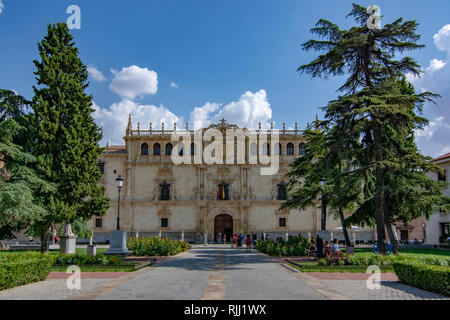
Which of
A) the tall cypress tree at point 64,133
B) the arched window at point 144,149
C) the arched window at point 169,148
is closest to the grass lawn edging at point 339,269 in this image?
the tall cypress tree at point 64,133

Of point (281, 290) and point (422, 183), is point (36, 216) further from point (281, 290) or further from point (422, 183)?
point (422, 183)

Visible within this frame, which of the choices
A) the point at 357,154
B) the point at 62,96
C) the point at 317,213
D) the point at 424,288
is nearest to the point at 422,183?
the point at 357,154

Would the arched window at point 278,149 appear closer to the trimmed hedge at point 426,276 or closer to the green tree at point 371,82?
the green tree at point 371,82

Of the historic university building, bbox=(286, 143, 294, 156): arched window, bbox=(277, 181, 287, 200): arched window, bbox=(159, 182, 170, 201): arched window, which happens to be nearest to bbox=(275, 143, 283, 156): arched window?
the historic university building

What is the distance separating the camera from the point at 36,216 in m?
19.8

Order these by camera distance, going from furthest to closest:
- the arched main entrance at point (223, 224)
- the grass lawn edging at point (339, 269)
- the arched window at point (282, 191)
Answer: the arched window at point (282, 191) < the arched main entrance at point (223, 224) < the grass lawn edging at point (339, 269)

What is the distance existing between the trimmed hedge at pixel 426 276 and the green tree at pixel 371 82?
7.70 meters

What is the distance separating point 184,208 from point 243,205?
8.17 m

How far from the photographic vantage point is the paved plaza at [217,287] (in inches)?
425

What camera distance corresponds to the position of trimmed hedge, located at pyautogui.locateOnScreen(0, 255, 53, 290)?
11.9 metres

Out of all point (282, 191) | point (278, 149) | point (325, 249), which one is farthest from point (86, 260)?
point (278, 149)

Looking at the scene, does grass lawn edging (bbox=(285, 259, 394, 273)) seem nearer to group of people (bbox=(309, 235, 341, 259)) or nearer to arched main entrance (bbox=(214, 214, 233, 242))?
group of people (bbox=(309, 235, 341, 259))

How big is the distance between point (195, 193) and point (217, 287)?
40679 millimetres

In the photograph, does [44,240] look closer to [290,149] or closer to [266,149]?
[266,149]
